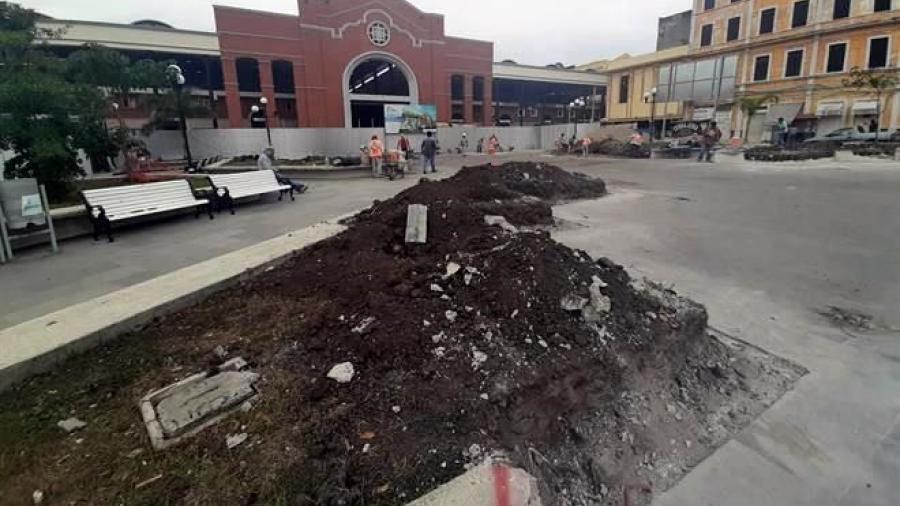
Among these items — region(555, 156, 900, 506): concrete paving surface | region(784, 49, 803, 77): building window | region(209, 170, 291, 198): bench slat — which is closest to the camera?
region(555, 156, 900, 506): concrete paving surface

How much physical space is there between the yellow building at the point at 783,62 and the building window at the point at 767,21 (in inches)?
2.7

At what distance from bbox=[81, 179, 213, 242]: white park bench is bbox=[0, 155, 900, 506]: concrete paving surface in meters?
0.35

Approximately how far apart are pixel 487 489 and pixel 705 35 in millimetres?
49009

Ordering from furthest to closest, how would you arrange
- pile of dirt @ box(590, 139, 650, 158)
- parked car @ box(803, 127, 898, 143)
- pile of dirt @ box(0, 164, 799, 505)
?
parked car @ box(803, 127, 898, 143), pile of dirt @ box(590, 139, 650, 158), pile of dirt @ box(0, 164, 799, 505)

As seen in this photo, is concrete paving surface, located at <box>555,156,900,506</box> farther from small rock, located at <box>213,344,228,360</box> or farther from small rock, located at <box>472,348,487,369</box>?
small rock, located at <box>213,344,228,360</box>

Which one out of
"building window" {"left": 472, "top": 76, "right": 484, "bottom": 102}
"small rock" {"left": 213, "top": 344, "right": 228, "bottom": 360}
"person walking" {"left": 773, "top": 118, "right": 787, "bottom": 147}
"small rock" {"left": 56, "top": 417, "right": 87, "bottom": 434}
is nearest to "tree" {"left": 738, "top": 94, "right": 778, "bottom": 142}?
"person walking" {"left": 773, "top": 118, "right": 787, "bottom": 147}

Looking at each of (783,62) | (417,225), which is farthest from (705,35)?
(417,225)

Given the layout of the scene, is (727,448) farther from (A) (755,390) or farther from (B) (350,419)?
(B) (350,419)

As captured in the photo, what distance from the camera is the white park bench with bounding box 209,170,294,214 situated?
9.48m

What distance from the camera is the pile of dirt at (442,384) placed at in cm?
208

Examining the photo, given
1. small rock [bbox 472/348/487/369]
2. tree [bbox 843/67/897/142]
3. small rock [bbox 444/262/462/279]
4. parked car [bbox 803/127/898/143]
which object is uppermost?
tree [bbox 843/67/897/142]

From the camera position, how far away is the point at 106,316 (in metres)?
3.47

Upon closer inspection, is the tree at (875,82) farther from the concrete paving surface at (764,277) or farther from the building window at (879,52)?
the concrete paving surface at (764,277)

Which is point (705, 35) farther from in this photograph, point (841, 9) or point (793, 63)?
point (841, 9)
